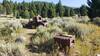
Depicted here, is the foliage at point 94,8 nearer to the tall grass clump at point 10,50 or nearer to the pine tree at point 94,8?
the pine tree at point 94,8

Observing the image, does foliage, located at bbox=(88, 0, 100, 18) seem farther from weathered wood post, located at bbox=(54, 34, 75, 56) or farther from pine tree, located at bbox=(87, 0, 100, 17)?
weathered wood post, located at bbox=(54, 34, 75, 56)

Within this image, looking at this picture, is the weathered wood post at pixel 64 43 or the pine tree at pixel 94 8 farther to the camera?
the pine tree at pixel 94 8

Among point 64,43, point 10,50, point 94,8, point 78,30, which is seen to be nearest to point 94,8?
point 94,8

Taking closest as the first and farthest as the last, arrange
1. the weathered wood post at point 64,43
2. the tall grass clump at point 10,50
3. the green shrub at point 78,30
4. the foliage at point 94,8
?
1. the tall grass clump at point 10,50
2. the weathered wood post at point 64,43
3. the green shrub at point 78,30
4. the foliage at point 94,8

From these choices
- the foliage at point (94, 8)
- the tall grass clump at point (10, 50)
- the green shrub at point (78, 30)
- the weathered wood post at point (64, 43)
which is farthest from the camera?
the foliage at point (94, 8)

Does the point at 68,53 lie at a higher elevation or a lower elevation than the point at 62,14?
higher

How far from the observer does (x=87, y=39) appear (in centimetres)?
1005

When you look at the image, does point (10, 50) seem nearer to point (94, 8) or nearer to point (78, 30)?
point (78, 30)

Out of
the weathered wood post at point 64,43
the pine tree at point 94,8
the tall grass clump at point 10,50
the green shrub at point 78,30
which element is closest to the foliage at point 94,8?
the pine tree at point 94,8

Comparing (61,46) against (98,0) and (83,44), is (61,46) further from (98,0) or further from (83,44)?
(98,0)

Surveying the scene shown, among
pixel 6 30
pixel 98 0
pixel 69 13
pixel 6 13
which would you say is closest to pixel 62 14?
pixel 69 13

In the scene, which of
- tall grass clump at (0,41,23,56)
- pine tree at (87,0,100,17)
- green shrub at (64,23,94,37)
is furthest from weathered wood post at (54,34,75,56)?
pine tree at (87,0,100,17)

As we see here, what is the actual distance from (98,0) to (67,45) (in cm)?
1655

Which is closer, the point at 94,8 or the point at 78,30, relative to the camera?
the point at 78,30
